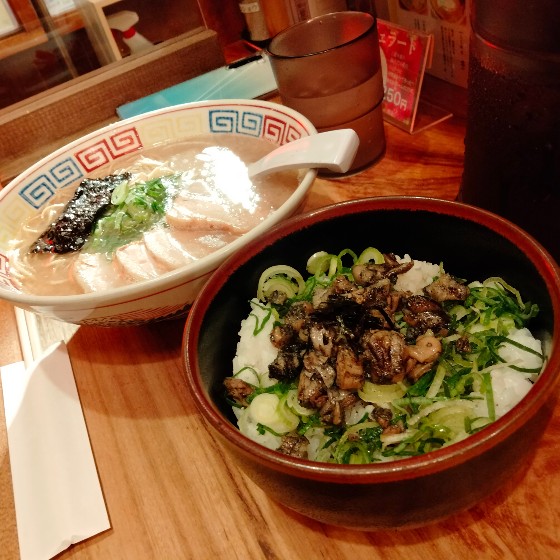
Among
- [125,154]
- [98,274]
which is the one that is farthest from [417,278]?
[125,154]

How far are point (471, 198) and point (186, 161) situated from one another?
888 mm

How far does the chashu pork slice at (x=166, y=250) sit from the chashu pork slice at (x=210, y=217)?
0.05 meters

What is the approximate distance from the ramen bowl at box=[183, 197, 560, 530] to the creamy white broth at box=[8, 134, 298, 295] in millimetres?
284

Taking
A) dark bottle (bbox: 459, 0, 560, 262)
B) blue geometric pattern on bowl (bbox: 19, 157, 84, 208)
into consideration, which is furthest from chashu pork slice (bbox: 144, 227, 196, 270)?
dark bottle (bbox: 459, 0, 560, 262)

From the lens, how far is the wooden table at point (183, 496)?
0.81 m

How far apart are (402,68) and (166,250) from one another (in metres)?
0.96

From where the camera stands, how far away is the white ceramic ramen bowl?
1039 millimetres

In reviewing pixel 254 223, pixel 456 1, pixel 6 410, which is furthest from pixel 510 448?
pixel 456 1

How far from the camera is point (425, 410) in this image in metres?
0.80

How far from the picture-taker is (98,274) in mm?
1293

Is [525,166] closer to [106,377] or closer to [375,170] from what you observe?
[375,170]

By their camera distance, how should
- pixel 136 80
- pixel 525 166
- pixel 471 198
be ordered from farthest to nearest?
1. pixel 136 80
2. pixel 471 198
3. pixel 525 166

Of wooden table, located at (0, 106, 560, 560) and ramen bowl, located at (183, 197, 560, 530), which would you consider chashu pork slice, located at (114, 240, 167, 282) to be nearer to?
wooden table, located at (0, 106, 560, 560)

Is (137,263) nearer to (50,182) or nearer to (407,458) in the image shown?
(50,182)
